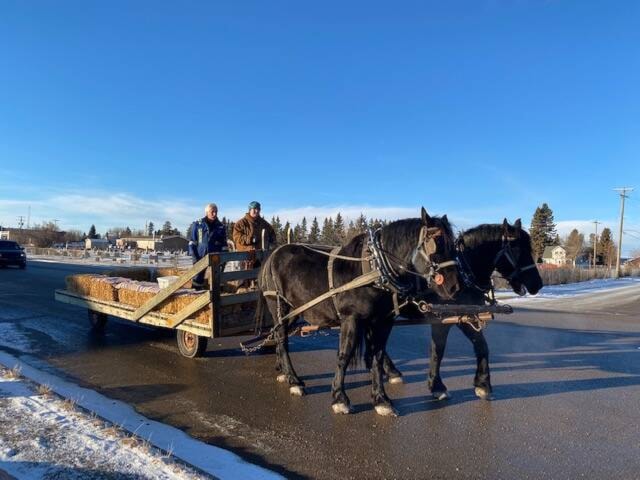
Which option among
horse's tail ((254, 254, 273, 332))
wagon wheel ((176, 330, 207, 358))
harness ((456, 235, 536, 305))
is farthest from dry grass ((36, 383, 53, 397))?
harness ((456, 235, 536, 305))

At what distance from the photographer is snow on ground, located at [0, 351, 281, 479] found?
3.36m

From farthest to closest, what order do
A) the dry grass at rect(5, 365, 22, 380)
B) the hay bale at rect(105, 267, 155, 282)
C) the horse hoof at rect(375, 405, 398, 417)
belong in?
the hay bale at rect(105, 267, 155, 282) < the dry grass at rect(5, 365, 22, 380) < the horse hoof at rect(375, 405, 398, 417)

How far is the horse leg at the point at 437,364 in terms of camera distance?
5.41 m

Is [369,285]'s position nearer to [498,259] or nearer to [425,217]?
[425,217]

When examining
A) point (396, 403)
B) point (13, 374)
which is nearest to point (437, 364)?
point (396, 403)

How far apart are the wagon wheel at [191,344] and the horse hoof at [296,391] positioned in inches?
82.3

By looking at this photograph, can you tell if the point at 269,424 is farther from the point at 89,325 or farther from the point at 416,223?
the point at 89,325

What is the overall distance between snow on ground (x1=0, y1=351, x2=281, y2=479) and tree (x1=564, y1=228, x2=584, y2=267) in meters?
89.1

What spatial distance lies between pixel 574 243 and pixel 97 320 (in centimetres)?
9849

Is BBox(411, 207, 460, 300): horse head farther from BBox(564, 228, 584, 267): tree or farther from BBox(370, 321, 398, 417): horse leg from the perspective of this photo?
BBox(564, 228, 584, 267): tree

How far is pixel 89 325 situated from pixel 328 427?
705 centimetres

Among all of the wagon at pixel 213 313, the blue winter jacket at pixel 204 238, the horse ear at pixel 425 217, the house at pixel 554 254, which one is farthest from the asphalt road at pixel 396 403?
the house at pixel 554 254

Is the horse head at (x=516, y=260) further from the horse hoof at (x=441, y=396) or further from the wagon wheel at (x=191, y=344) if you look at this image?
the wagon wheel at (x=191, y=344)

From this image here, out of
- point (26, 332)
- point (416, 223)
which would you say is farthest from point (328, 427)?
point (26, 332)
